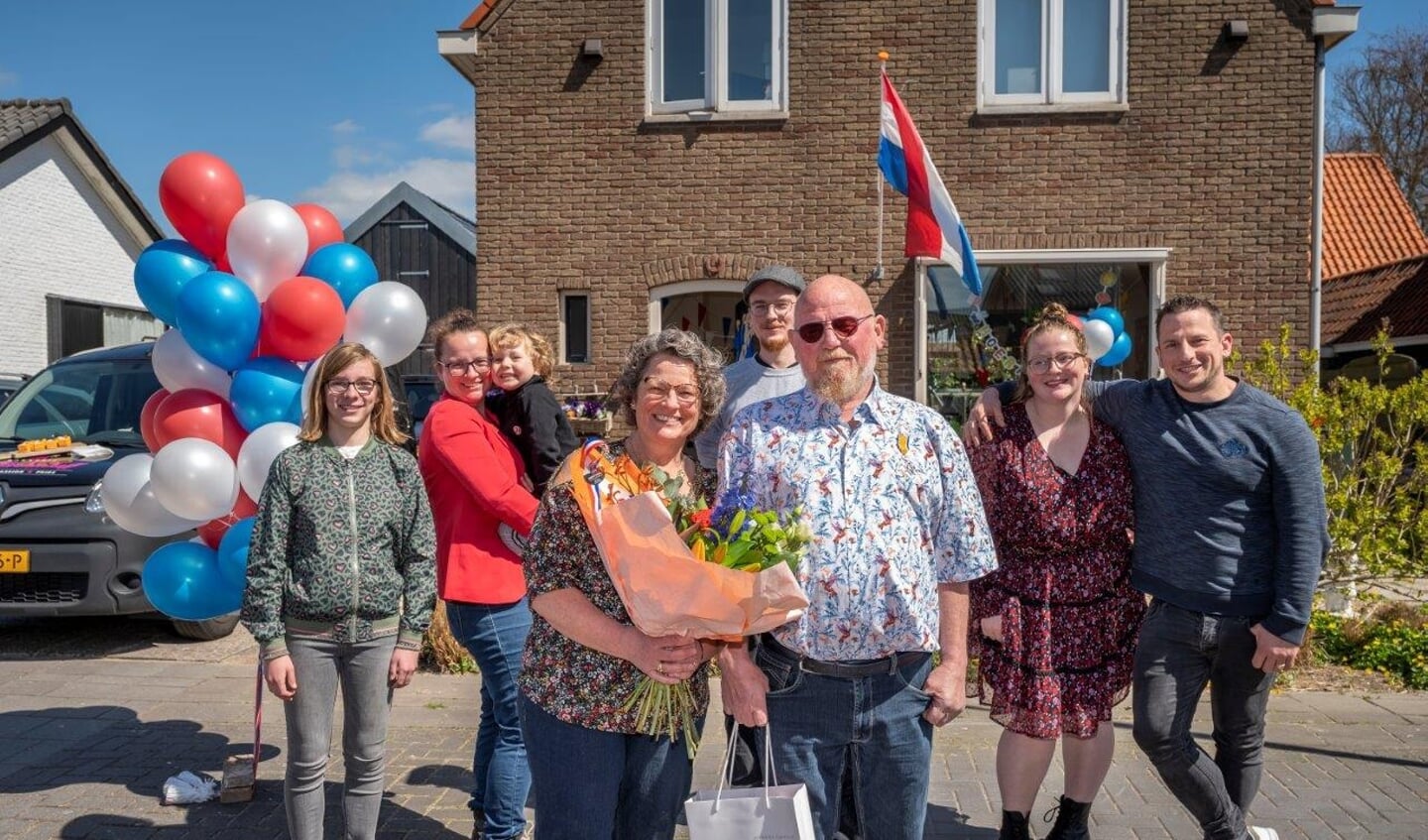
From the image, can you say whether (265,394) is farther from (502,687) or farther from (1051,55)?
(1051,55)

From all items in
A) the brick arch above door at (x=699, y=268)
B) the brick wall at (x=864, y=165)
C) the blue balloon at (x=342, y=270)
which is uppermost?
the brick wall at (x=864, y=165)

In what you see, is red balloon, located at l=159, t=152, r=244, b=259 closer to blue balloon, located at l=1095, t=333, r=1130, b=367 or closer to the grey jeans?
the grey jeans

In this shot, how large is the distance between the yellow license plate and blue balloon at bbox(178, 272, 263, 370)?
3016 mm

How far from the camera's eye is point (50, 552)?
6.39 metres

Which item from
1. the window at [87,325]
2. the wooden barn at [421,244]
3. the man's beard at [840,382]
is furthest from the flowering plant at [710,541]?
the wooden barn at [421,244]

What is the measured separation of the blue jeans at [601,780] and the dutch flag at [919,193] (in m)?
6.03

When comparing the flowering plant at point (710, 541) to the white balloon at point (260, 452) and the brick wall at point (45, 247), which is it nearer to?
the white balloon at point (260, 452)

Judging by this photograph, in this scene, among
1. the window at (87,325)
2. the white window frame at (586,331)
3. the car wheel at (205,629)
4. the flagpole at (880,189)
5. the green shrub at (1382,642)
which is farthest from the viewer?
the window at (87,325)

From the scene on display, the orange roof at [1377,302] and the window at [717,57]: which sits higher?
the window at [717,57]

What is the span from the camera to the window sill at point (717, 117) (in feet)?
32.9

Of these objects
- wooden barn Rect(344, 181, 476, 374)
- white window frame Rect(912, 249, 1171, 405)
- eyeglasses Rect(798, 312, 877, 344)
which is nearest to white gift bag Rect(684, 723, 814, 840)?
eyeglasses Rect(798, 312, 877, 344)

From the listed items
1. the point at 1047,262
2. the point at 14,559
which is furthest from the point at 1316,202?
the point at 14,559

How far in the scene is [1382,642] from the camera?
20.9 ft

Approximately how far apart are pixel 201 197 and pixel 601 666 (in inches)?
121
